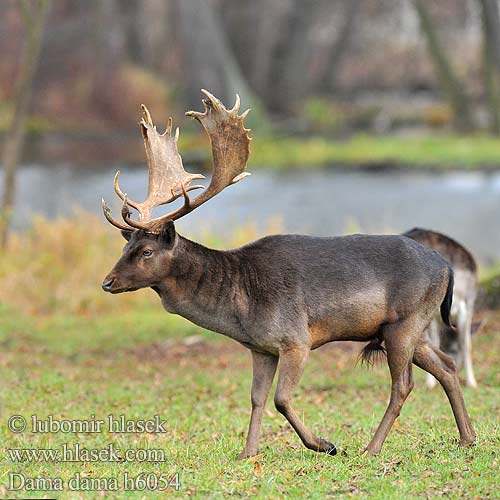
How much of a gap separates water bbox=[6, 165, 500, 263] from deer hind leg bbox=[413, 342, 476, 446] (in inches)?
545

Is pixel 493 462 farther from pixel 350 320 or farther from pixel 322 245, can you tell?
pixel 322 245

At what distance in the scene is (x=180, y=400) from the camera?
10.7 m

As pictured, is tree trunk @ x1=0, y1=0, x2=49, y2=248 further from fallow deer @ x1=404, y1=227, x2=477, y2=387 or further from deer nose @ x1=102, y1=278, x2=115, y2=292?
deer nose @ x1=102, y1=278, x2=115, y2=292

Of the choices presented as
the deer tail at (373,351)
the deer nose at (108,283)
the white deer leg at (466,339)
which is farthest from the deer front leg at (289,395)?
the white deer leg at (466,339)

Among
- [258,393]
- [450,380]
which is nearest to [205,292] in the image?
[258,393]

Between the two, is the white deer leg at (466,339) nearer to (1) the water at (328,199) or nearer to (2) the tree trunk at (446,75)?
(1) the water at (328,199)

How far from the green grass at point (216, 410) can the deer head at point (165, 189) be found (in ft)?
4.57

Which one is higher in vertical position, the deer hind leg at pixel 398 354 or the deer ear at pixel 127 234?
the deer ear at pixel 127 234

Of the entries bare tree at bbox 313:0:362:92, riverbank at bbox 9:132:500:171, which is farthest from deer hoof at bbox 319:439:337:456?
bare tree at bbox 313:0:362:92

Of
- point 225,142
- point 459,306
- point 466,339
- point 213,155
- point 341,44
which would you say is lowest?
point 466,339

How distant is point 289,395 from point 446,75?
2698 cm

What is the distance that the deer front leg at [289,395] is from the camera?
773cm

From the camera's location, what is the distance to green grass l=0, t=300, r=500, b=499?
693 centimetres

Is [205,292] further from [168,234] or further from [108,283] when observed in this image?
[108,283]
